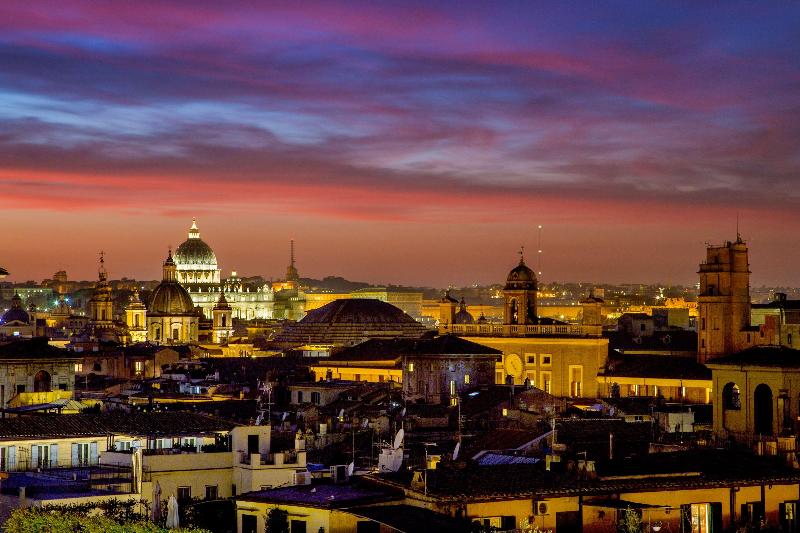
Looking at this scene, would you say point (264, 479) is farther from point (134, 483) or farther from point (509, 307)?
point (509, 307)

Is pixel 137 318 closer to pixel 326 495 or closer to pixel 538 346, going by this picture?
pixel 538 346

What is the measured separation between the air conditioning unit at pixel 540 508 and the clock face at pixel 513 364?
49.7 m

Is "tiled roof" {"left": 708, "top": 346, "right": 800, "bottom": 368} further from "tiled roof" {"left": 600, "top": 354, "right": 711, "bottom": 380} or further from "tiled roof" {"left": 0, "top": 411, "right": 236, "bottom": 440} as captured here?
"tiled roof" {"left": 600, "top": 354, "right": 711, "bottom": 380}

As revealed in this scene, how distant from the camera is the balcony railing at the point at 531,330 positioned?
79.6 metres

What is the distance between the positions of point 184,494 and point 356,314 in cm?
8299

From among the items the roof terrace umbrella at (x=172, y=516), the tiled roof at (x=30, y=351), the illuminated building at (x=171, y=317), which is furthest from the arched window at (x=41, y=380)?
the illuminated building at (x=171, y=317)

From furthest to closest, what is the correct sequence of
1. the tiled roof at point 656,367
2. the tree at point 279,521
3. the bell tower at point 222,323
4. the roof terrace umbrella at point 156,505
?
the bell tower at point 222,323 < the tiled roof at point 656,367 < the roof terrace umbrella at point 156,505 < the tree at point 279,521

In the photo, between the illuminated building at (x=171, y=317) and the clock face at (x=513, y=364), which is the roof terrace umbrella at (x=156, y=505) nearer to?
the clock face at (x=513, y=364)

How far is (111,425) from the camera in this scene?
38.3m

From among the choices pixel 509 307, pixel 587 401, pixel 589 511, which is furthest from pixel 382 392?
pixel 589 511

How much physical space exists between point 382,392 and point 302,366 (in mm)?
26825

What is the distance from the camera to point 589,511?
30281mm

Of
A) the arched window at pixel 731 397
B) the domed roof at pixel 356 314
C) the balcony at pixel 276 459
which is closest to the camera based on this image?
the balcony at pixel 276 459

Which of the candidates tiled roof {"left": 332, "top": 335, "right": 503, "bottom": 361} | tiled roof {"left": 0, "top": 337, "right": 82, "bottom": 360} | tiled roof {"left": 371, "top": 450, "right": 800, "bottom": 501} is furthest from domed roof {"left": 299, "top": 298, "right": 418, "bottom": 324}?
tiled roof {"left": 371, "top": 450, "right": 800, "bottom": 501}
